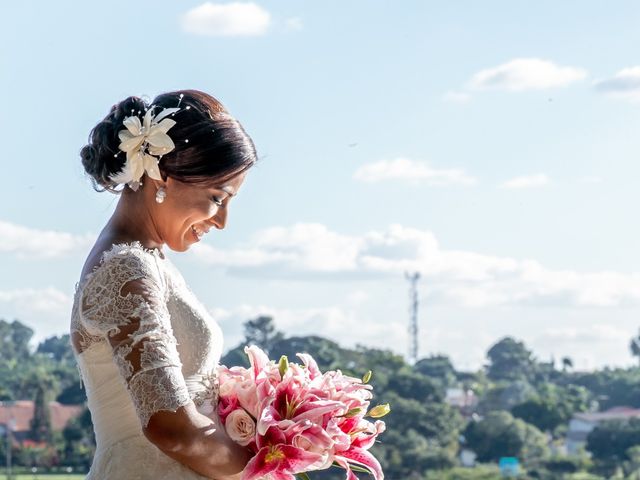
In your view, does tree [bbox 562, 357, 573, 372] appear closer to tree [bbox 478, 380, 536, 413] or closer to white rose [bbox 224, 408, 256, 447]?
tree [bbox 478, 380, 536, 413]

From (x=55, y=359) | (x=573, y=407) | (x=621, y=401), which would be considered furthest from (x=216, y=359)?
(x=55, y=359)

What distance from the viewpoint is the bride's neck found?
2027mm

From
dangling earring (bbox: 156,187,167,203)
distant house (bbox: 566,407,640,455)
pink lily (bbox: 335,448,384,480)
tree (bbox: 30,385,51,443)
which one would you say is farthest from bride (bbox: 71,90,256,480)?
distant house (bbox: 566,407,640,455)

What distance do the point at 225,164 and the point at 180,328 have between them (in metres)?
0.24

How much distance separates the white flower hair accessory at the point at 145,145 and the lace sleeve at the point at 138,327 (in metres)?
0.12

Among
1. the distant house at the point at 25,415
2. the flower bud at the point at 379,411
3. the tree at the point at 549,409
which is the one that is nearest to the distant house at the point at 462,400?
the tree at the point at 549,409

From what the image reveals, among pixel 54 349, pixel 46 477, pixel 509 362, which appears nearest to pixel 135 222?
pixel 46 477

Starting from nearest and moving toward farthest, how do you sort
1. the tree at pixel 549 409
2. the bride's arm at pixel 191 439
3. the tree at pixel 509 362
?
the bride's arm at pixel 191 439, the tree at pixel 549 409, the tree at pixel 509 362

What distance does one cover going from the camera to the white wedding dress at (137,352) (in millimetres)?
1902

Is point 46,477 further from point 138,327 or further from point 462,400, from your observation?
point 138,327

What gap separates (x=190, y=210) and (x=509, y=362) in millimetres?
68205

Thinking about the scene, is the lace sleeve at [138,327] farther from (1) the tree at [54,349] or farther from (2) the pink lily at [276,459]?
(1) the tree at [54,349]

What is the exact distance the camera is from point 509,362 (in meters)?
69.4

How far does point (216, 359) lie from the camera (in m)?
2.07
